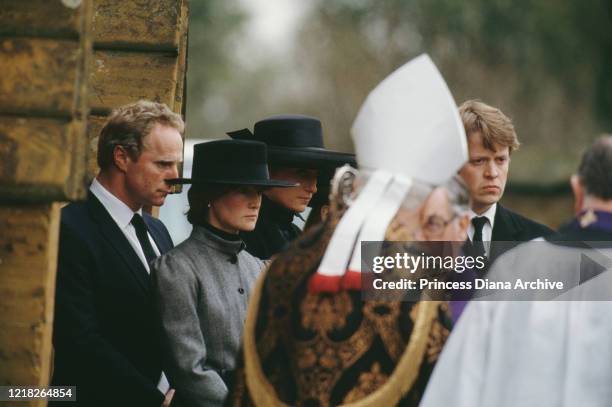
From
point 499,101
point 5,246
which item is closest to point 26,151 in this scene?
point 5,246

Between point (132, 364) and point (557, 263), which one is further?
point (132, 364)

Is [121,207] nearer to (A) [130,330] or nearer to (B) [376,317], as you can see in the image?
(A) [130,330]

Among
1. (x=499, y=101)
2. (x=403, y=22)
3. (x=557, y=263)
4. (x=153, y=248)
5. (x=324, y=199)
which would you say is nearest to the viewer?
(x=557, y=263)

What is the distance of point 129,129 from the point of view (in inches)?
192

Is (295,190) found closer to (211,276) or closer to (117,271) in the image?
(211,276)

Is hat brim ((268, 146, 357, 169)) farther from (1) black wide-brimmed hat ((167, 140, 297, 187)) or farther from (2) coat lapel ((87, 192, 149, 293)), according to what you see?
(2) coat lapel ((87, 192, 149, 293))

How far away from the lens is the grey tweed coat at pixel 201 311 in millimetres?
4443

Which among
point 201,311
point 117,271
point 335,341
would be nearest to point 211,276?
point 201,311

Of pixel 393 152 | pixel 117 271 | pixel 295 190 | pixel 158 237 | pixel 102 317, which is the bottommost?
pixel 102 317

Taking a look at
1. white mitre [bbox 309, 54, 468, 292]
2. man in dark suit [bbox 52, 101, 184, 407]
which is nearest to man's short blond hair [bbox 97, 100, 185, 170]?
man in dark suit [bbox 52, 101, 184, 407]

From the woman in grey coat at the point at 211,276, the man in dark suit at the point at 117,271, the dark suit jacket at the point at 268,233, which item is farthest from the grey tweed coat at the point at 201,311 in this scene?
the dark suit jacket at the point at 268,233

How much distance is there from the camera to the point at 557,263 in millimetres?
3715

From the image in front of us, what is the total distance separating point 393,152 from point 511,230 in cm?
161

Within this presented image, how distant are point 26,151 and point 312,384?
1.12m
